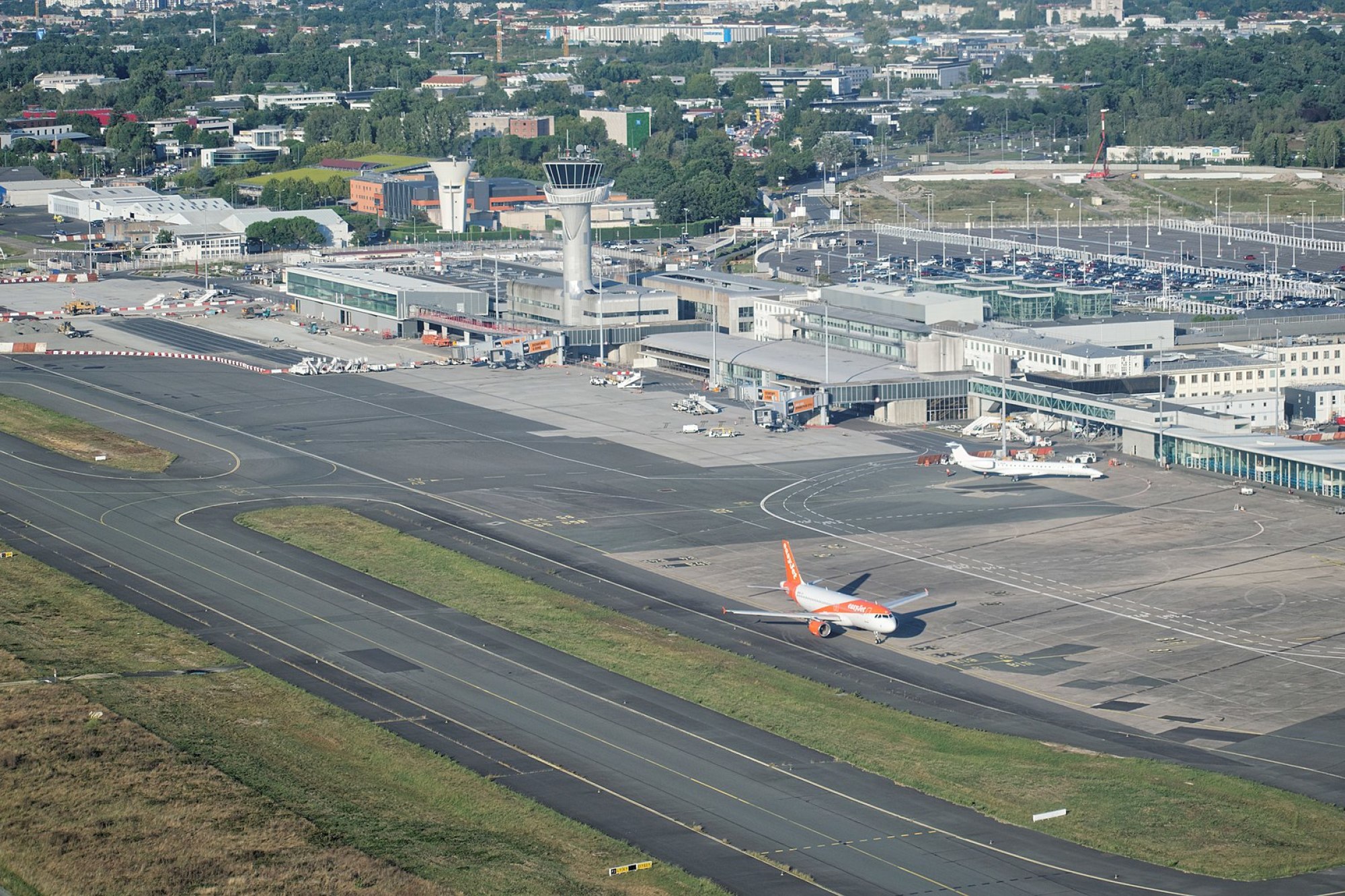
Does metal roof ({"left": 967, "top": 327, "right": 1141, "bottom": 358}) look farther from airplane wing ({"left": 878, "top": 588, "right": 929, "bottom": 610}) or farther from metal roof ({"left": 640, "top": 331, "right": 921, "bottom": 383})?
airplane wing ({"left": 878, "top": 588, "right": 929, "bottom": 610})

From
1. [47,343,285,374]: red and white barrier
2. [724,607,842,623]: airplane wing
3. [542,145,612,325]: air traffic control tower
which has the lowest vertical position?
[724,607,842,623]: airplane wing

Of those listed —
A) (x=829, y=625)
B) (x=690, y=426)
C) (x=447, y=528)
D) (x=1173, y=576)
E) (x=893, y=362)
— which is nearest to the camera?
(x=829, y=625)

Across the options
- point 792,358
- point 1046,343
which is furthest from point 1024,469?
point 792,358

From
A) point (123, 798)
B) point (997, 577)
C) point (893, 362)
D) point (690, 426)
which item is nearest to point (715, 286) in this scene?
point (893, 362)

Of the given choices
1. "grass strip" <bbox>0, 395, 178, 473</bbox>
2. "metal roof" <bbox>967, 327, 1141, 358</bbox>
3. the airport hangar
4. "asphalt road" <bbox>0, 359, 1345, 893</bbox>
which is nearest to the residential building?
the airport hangar

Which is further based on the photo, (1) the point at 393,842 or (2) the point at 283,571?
(2) the point at 283,571

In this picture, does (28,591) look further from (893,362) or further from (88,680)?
(893,362)
